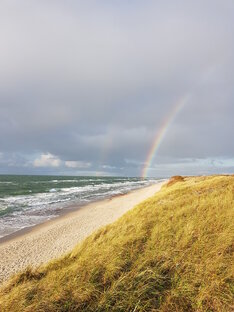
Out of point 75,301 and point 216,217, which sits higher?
point 216,217

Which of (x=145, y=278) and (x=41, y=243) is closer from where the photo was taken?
(x=145, y=278)

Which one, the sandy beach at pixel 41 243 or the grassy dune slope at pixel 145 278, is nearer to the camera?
the grassy dune slope at pixel 145 278

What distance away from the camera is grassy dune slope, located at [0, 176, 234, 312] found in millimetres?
4488

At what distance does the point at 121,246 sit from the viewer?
7.27 meters

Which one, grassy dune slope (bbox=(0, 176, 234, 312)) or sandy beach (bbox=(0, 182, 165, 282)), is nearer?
grassy dune slope (bbox=(0, 176, 234, 312))

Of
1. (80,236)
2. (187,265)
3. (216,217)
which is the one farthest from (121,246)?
(80,236)

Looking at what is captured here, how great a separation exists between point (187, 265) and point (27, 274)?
15.5 feet

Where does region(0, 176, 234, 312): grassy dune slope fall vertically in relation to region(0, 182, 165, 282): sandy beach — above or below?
above

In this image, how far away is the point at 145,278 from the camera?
5.17 m

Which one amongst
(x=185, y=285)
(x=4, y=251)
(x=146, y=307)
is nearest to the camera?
(x=146, y=307)

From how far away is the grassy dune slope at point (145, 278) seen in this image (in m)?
4.49

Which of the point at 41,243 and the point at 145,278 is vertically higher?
the point at 145,278

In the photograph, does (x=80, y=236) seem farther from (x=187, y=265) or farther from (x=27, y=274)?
(x=187, y=265)

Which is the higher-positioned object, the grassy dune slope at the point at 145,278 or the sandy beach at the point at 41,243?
the grassy dune slope at the point at 145,278
